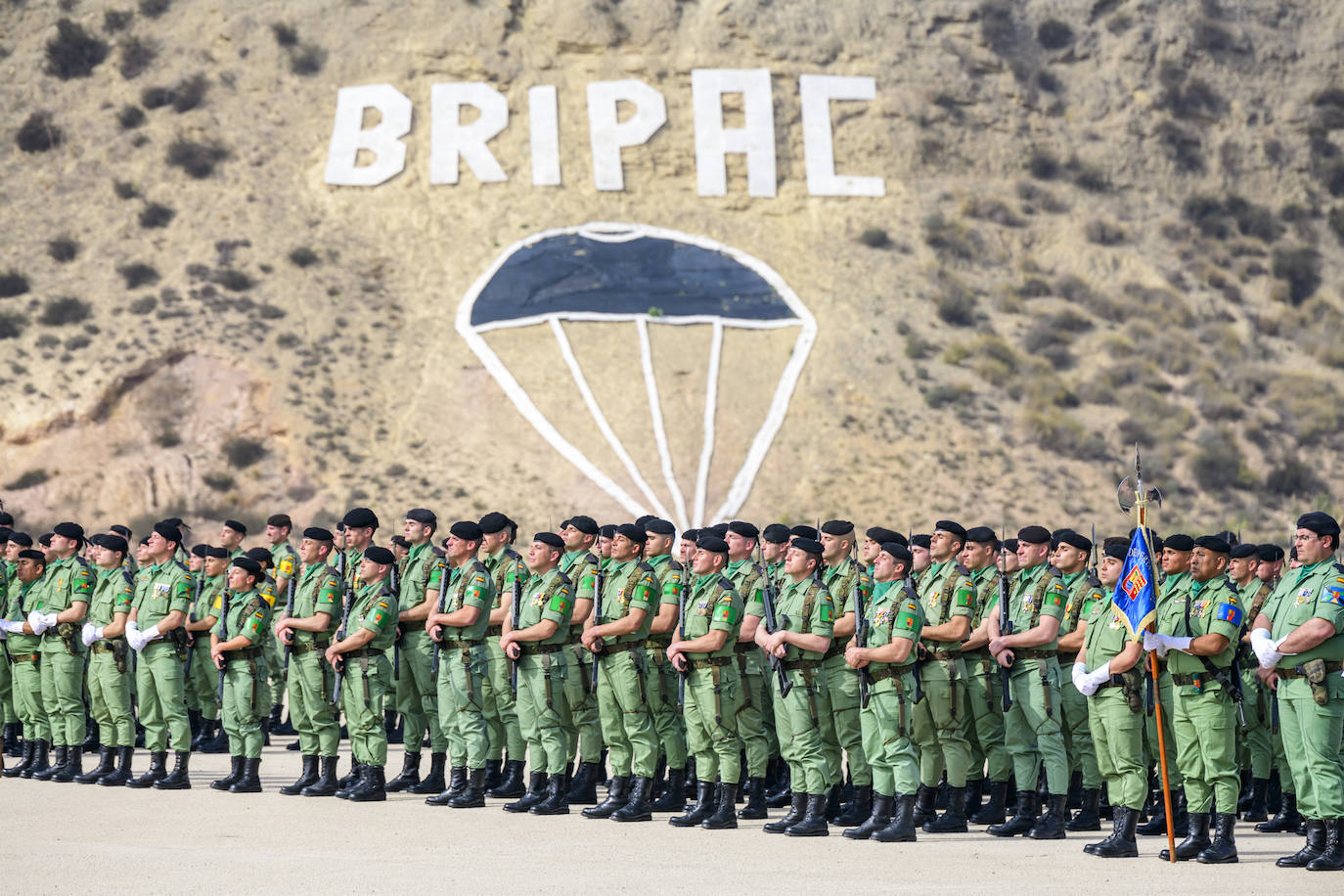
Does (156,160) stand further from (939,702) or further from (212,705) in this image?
(939,702)

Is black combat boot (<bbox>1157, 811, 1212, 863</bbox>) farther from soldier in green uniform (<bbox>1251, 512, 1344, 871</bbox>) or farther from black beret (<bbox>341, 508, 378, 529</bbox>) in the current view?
A: black beret (<bbox>341, 508, 378, 529</bbox>)

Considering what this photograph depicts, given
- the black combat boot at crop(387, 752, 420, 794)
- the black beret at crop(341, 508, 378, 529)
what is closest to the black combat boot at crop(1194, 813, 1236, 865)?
the black combat boot at crop(387, 752, 420, 794)

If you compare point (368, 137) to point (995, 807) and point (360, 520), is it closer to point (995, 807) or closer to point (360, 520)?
point (360, 520)

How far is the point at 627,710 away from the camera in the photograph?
1188cm

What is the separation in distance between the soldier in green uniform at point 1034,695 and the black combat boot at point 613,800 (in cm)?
262

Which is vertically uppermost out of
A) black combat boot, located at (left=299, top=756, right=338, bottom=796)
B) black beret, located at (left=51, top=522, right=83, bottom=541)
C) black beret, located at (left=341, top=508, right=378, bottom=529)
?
black beret, located at (left=51, top=522, right=83, bottom=541)

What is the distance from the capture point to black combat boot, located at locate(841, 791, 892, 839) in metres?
10.9

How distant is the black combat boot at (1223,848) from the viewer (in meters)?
9.98

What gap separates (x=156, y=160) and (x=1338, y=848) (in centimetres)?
3965

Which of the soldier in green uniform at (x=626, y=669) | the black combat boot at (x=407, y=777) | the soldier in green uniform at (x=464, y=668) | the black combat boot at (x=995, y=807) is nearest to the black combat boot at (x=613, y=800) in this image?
the soldier in green uniform at (x=626, y=669)

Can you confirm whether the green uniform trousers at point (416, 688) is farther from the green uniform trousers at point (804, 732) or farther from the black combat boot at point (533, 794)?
the green uniform trousers at point (804, 732)

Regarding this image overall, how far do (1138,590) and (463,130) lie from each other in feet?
119

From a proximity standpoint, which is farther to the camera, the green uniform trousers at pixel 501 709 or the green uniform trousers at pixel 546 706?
the green uniform trousers at pixel 501 709

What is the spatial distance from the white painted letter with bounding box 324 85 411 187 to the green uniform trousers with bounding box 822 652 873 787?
34210mm
